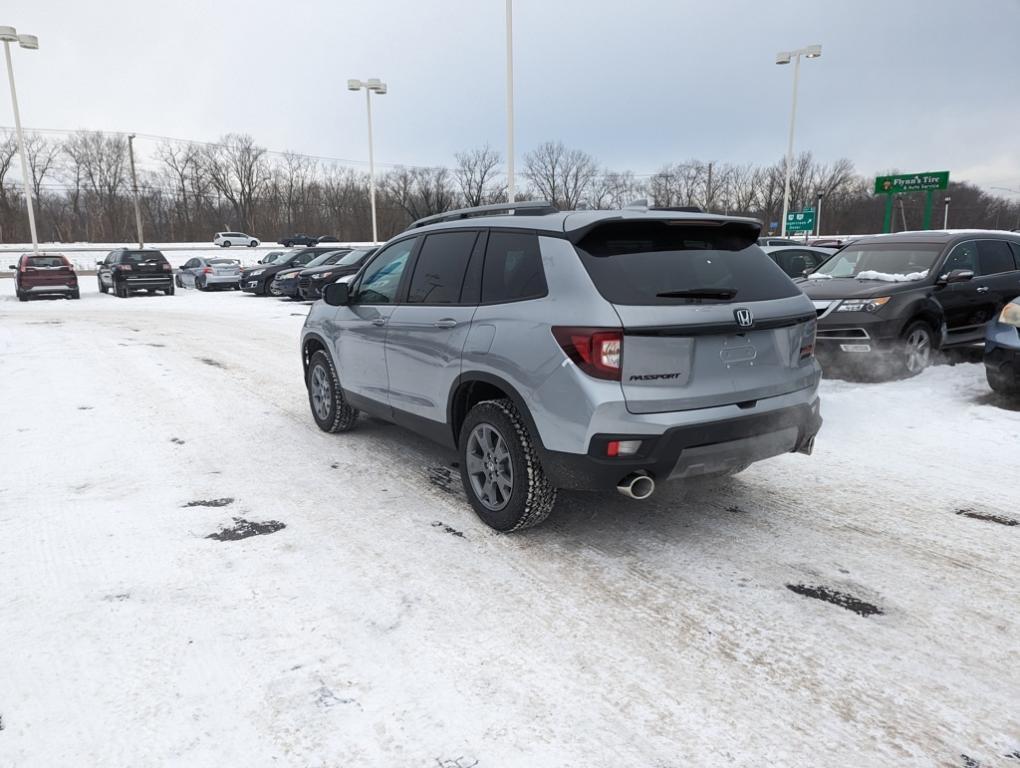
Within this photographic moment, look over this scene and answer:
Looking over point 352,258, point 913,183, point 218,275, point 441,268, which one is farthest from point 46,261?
point 913,183

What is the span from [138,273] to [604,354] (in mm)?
25356

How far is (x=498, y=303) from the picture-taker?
12.5ft

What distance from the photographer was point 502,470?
12.6 feet

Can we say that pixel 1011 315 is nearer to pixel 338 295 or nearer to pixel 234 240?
pixel 338 295

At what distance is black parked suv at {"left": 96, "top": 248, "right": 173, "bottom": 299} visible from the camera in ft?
78.0

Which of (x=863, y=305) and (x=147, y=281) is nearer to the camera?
(x=863, y=305)

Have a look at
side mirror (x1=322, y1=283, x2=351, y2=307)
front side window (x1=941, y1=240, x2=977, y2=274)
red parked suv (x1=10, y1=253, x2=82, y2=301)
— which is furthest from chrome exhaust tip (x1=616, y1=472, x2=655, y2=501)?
red parked suv (x1=10, y1=253, x2=82, y2=301)

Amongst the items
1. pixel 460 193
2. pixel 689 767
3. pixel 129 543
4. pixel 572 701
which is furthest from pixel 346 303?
pixel 460 193

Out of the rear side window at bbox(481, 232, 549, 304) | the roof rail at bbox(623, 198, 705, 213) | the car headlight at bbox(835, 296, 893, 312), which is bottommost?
the car headlight at bbox(835, 296, 893, 312)

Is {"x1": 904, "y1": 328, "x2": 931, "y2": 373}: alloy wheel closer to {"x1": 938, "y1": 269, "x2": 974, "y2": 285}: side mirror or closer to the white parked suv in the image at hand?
{"x1": 938, "y1": 269, "x2": 974, "y2": 285}: side mirror

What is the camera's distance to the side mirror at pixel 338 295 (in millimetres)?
5453

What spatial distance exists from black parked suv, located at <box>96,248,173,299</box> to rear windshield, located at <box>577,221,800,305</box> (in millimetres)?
24938

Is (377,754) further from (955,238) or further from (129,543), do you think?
(955,238)

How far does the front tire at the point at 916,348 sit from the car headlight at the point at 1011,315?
47.4 inches
